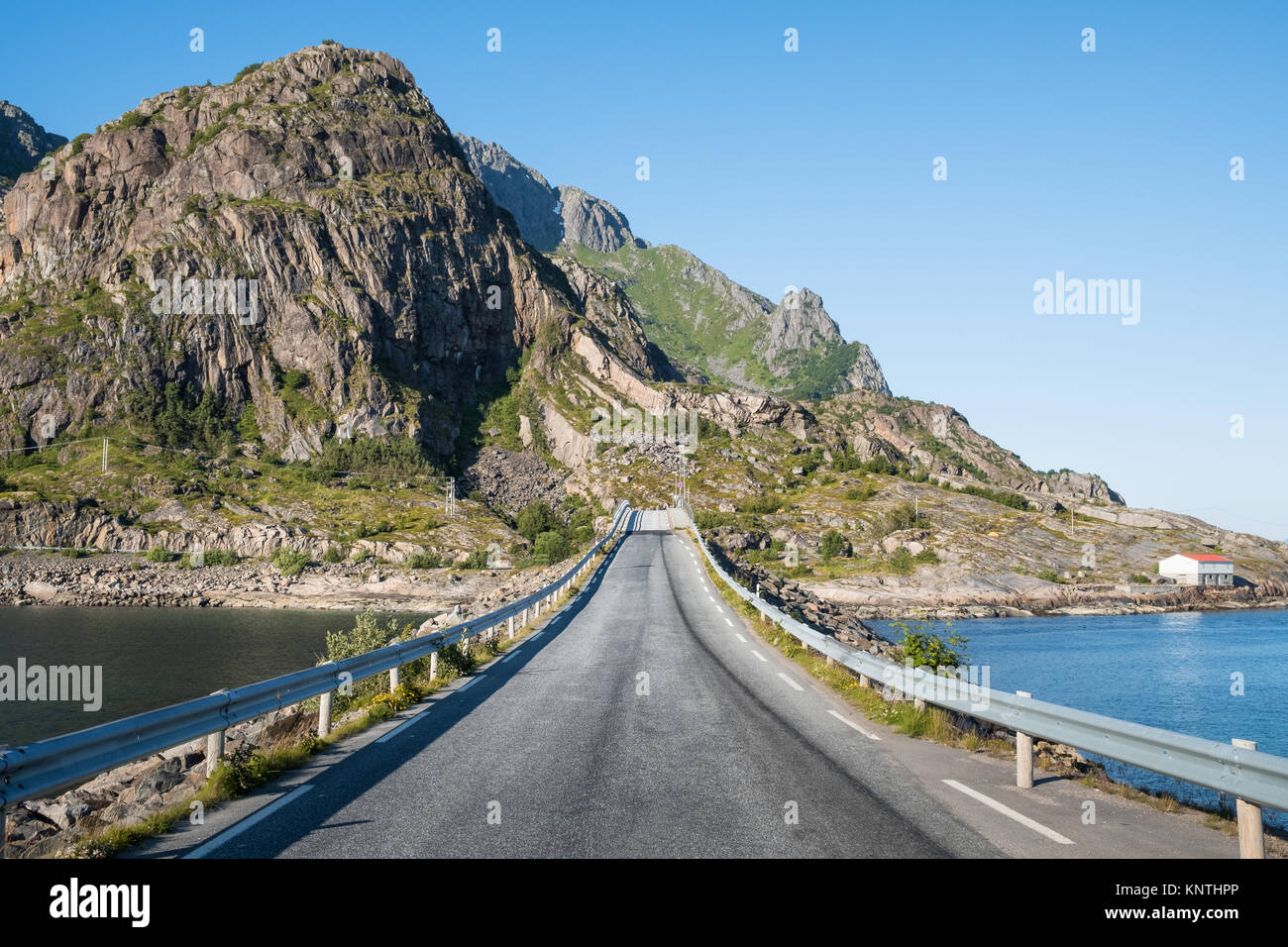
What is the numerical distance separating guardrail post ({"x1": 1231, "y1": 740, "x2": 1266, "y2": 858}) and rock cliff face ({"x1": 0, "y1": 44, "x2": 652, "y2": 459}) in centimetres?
13892

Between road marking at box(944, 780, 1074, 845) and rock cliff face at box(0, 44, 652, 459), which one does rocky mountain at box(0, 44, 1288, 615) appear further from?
road marking at box(944, 780, 1074, 845)

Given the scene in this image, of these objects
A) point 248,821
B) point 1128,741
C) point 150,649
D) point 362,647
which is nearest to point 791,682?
point 1128,741

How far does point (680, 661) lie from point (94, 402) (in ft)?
467

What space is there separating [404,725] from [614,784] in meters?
4.65

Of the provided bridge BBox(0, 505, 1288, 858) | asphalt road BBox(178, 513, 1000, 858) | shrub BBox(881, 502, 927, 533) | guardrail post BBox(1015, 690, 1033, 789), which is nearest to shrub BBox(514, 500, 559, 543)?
shrub BBox(881, 502, 927, 533)

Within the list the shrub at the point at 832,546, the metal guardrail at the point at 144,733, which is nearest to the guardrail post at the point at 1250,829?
the metal guardrail at the point at 144,733

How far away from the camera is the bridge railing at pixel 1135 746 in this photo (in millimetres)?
6082

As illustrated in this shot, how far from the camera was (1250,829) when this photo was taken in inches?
243

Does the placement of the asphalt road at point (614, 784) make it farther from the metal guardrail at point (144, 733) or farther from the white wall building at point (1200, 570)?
the white wall building at point (1200, 570)

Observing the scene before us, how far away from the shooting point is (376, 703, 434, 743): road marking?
36.0 feet

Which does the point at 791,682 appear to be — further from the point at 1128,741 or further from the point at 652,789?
the point at 1128,741

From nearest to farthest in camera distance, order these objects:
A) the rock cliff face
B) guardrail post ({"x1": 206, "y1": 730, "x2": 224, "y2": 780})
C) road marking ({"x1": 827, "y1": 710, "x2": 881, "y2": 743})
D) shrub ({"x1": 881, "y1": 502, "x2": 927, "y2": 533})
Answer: guardrail post ({"x1": 206, "y1": 730, "x2": 224, "y2": 780}), road marking ({"x1": 827, "y1": 710, "x2": 881, "y2": 743}), shrub ({"x1": 881, "y1": 502, "x2": 927, "y2": 533}), the rock cliff face
